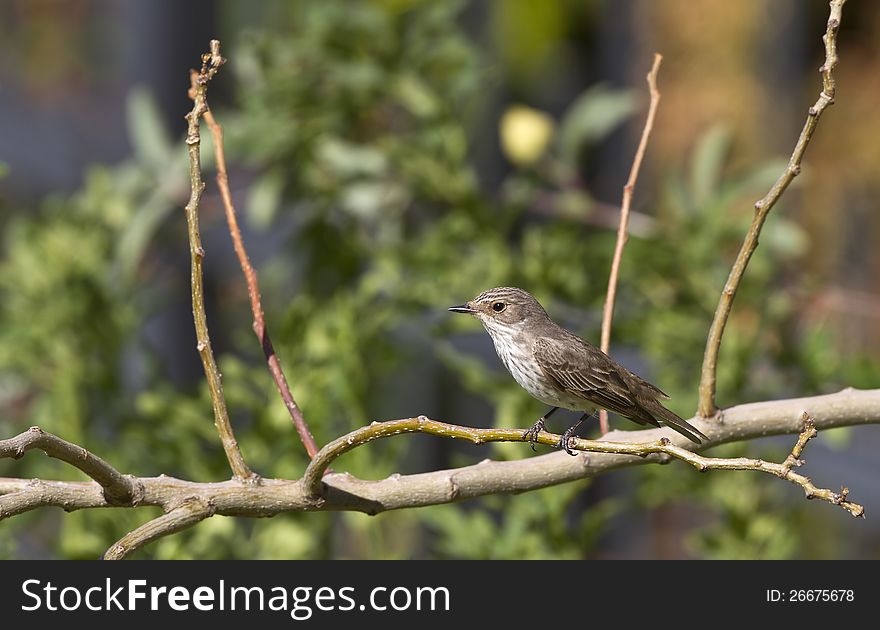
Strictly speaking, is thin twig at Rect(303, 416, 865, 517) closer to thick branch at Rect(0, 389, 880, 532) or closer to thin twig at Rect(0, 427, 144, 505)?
thick branch at Rect(0, 389, 880, 532)

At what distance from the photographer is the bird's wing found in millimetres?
1710

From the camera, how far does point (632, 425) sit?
2576 mm

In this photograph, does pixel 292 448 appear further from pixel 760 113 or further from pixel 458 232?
pixel 760 113

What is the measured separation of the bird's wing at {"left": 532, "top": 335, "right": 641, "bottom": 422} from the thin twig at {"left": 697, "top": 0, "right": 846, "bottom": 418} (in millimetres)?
234

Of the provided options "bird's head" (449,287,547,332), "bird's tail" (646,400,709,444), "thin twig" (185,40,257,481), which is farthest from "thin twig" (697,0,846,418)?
"thin twig" (185,40,257,481)

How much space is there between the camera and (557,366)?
1.81 m

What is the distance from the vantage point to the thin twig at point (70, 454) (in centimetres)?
119

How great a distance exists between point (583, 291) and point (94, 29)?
3.53 m

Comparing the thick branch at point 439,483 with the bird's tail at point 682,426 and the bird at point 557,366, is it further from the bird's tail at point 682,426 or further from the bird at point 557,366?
the bird at point 557,366

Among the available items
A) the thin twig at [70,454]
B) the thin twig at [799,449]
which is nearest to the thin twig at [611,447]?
the thin twig at [799,449]

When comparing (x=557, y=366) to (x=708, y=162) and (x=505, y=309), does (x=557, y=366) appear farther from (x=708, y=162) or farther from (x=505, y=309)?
(x=708, y=162)

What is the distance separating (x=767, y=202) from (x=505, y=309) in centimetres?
62

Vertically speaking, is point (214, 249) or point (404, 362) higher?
point (214, 249)

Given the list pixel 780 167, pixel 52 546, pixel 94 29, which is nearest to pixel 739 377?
pixel 780 167
